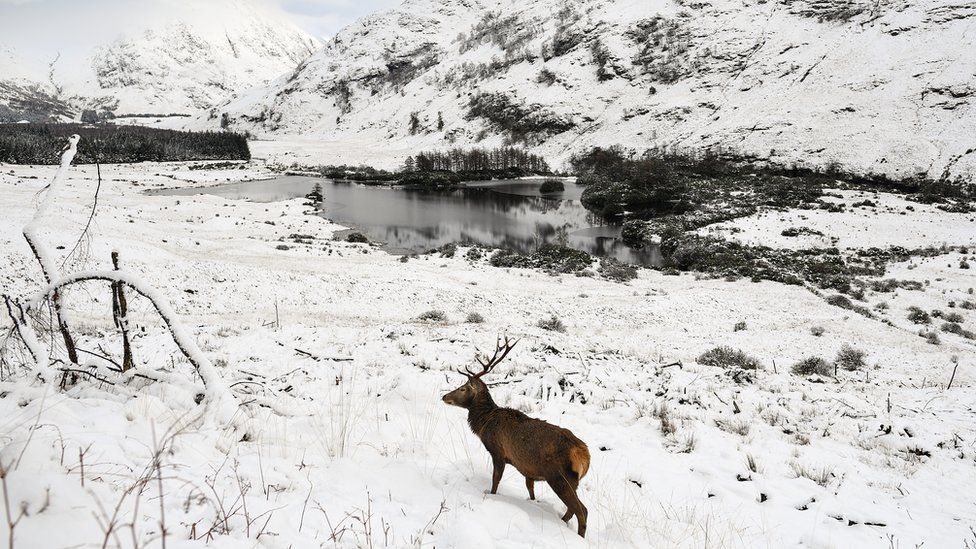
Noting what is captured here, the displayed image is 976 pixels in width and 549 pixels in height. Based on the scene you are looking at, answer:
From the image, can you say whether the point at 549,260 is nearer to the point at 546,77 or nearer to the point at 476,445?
the point at 476,445

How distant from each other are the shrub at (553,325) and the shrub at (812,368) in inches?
261

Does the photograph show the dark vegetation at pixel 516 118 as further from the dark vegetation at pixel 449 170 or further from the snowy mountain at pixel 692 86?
the dark vegetation at pixel 449 170

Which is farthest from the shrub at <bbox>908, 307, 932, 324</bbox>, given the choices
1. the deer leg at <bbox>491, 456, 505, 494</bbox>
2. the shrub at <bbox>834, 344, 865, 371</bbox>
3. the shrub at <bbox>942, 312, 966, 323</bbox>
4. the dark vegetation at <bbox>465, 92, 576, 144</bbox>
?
the dark vegetation at <bbox>465, 92, 576, 144</bbox>

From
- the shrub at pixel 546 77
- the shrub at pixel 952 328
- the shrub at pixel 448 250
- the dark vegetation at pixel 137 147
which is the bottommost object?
the shrub at pixel 952 328

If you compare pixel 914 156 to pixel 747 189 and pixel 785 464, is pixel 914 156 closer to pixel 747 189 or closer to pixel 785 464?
pixel 747 189

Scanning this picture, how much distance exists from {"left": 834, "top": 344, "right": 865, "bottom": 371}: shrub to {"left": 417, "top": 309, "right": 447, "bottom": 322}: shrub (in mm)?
11748

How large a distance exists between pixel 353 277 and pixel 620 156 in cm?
7742

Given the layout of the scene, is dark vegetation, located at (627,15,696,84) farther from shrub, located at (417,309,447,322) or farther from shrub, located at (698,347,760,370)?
shrub, located at (698,347,760,370)

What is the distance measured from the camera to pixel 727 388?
24.8ft

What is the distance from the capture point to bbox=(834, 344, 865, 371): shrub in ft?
36.8

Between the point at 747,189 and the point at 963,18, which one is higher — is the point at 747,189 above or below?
below

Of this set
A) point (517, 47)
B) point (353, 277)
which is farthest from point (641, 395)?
point (517, 47)

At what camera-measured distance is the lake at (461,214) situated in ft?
119

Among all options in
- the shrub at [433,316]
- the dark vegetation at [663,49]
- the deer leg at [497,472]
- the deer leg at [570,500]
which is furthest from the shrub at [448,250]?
the dark vegetation at [663,49]
